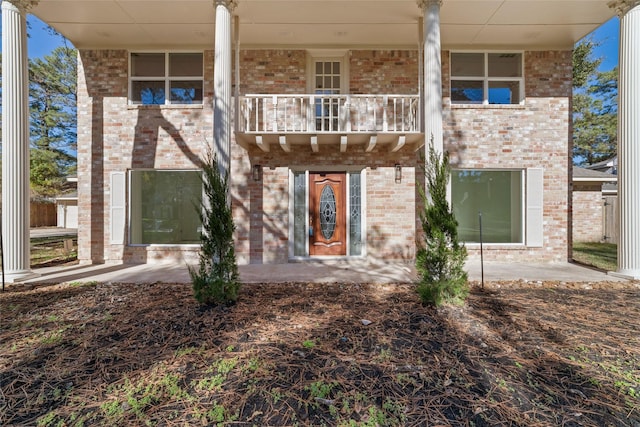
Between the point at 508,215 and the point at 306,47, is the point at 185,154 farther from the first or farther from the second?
the point at 508,215

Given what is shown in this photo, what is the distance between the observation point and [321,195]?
312 inches

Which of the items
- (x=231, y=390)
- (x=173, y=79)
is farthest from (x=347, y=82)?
(x=231, y=390)

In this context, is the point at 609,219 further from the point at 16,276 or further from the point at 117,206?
the point at 16,276

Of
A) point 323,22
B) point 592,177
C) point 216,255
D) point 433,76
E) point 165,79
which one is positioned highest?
point 323,22

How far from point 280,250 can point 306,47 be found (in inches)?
198

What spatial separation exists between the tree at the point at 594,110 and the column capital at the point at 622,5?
14174 millimetres

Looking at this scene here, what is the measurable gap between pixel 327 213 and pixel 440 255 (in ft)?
12.4

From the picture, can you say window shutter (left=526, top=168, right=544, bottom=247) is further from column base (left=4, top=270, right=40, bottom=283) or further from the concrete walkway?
column base (left=4, top=270, right=40, bottom=283)

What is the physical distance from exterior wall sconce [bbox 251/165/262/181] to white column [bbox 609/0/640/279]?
7.48 meters

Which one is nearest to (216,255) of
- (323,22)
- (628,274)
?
(323,22)

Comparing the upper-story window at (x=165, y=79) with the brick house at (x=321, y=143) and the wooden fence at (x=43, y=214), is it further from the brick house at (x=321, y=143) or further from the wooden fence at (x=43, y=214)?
the wooden fence at (x=43, y=214)

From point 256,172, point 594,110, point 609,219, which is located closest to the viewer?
point 256,172

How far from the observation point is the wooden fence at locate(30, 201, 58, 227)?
70.9 ft

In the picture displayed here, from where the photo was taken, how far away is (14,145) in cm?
584
